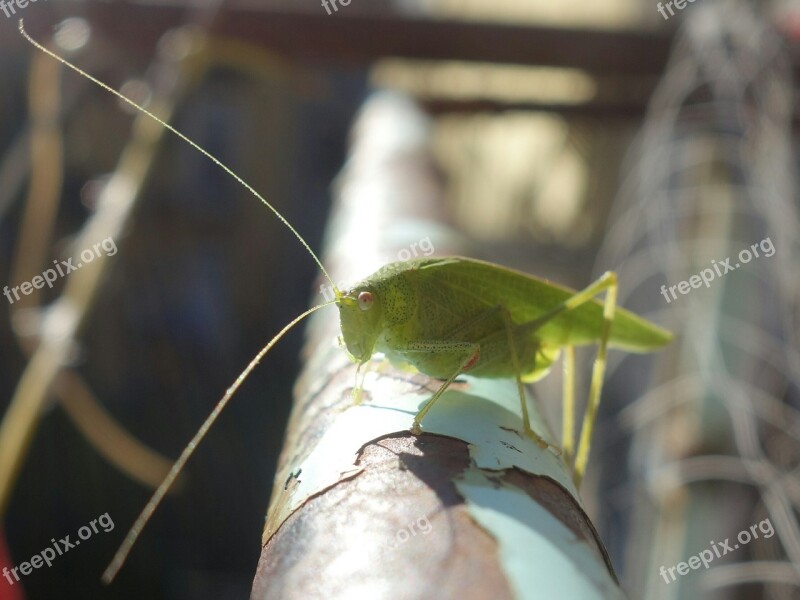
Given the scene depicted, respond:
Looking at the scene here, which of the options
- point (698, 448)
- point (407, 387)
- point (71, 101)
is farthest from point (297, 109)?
point (407, 387)

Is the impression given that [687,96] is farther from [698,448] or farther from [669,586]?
[669,586]

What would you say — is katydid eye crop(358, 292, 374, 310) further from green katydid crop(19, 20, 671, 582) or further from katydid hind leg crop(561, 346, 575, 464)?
katydid hind leg crop(561, 346, 575, 464)

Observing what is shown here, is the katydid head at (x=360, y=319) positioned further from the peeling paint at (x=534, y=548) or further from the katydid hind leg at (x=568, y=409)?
the peeling paint at (x=534, y=548)

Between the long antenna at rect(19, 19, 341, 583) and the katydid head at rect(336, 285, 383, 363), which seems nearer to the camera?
the long antenna at rect(19, 19, 341, 583)

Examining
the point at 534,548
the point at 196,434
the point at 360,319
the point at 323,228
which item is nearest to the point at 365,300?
the point at 360,319

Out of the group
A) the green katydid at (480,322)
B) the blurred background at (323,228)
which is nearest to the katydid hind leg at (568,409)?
the green katydid at (480,322)

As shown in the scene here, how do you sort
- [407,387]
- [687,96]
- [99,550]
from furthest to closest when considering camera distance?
[99,550] → [687,96] → [407,387]

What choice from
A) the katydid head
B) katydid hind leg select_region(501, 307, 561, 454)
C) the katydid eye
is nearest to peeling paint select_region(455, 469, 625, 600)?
katydid hind leg select_region(501, 307, 561, 454)

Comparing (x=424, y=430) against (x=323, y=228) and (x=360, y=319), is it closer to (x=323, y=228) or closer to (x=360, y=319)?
(x=360, y=319)
